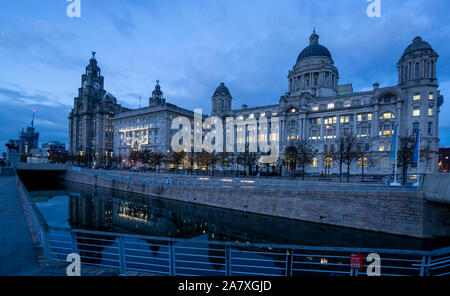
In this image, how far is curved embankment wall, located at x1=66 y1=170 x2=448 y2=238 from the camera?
60.2 feet

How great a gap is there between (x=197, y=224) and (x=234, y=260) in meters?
10.0

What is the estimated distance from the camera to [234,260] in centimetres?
1434

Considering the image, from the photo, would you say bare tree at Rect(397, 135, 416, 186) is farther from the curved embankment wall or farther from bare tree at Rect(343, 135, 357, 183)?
the curved embankment wall

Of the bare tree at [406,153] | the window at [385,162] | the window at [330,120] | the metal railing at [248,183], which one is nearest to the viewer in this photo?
the metal railing at [248,183]

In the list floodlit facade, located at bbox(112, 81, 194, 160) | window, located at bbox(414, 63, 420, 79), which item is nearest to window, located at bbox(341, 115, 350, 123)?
window, located at bbox(414, 63, 420, 79)

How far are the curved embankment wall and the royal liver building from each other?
3242 cm

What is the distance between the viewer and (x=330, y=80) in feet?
280

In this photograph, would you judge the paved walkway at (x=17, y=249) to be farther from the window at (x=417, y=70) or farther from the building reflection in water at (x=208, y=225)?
the window at (x=417, y=70)

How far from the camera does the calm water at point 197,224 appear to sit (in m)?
18.4

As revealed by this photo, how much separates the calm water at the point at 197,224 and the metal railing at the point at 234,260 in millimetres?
3112

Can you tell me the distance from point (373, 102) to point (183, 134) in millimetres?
66934

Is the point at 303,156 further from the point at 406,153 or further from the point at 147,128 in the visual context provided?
the point at 147,128

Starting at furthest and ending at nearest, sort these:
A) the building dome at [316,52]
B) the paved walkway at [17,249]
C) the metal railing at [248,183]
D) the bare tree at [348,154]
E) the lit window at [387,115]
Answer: the building dome at [316,52], the lit window at [387,115], the bare tree at [348,154], the metal railing at [248,183], the paved walkway at [17,249]

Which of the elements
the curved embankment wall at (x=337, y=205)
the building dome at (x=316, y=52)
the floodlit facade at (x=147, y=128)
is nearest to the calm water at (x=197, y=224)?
the curved embankment wall at (x=337, y=205)
